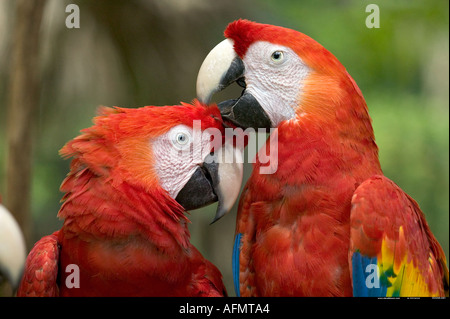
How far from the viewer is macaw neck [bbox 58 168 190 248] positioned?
56.4 inches

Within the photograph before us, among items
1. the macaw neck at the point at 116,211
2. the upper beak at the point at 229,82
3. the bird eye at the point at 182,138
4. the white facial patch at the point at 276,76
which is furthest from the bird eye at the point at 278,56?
the macaw neck at the point at 116,211

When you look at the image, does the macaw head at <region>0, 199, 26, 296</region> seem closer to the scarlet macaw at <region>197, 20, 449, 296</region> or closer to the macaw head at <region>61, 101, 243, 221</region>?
the macaw head at <region>61, 101, 243, 221</region>

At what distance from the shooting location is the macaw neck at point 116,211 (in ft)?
4.70

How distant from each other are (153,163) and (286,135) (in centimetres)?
43

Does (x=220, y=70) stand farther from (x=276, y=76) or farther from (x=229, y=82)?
(x=276, y=76)

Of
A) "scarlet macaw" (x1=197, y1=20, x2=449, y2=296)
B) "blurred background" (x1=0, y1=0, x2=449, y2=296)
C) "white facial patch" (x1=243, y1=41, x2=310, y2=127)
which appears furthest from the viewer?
"blurred background" (x1=0, y1=0, x2=449, y2=296)

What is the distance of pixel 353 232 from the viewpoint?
140cm

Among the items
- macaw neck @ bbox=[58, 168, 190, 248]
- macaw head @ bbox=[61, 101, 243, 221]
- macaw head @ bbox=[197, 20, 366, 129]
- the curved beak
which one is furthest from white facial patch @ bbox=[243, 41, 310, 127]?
the curved beak

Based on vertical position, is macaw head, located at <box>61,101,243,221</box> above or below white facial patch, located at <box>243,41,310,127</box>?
below

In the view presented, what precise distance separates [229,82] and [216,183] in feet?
1.10

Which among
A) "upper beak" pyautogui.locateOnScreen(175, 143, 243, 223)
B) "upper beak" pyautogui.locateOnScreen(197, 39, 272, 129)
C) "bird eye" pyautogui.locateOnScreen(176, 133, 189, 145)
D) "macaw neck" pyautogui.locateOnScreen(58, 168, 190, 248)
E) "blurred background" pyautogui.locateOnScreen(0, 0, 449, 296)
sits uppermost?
"blurred background" pyautogui.locateOnScreen(0, 0, 449, 296)

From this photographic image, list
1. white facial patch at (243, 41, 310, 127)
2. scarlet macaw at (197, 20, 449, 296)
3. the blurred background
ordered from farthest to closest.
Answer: the blurred background, white facial patch at (243, 41, 310, 127), scarlet macaw at (197, 20, 449, 296)
